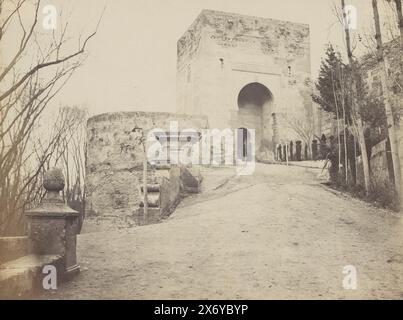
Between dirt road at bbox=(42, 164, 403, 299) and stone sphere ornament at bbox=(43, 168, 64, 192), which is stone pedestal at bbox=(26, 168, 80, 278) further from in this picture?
dirt road at bbox=(42, 164, 403, 299)

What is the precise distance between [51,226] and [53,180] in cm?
50

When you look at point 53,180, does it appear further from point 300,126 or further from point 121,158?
point 300,126

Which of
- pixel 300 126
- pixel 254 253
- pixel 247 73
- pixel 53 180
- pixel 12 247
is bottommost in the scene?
pixel 254 253

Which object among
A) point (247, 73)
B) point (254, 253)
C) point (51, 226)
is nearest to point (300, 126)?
point (247, 73)

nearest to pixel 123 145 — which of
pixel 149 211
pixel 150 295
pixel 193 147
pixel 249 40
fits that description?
pixel 193 147

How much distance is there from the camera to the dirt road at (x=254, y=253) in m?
4.48

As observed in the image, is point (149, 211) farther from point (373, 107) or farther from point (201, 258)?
point (373, 107)

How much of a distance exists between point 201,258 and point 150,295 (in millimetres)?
1352

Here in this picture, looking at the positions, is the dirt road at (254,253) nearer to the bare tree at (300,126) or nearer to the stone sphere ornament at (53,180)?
the stone sphere ornament at (53,180)

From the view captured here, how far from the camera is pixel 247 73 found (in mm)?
18922

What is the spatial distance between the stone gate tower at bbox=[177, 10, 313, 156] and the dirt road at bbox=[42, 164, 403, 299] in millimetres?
9804

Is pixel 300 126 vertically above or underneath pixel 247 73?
underneath

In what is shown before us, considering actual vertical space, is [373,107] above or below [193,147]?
above

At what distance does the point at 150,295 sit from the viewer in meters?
4.34
